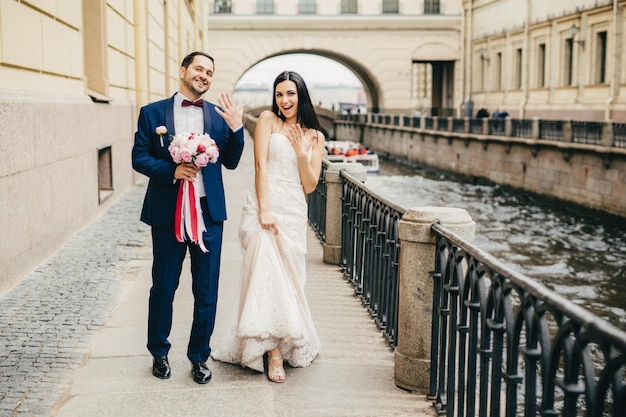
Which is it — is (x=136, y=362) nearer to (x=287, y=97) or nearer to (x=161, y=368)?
(x=161, y=368)

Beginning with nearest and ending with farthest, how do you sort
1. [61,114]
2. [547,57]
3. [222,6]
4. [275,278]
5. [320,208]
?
[275,278] < [61,114] < [320,208] < [547,57] < [222,6]

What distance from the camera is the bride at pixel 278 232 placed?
4.94 m

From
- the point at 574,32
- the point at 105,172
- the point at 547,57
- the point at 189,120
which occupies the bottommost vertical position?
the point at 105,172

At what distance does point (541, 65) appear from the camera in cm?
4006

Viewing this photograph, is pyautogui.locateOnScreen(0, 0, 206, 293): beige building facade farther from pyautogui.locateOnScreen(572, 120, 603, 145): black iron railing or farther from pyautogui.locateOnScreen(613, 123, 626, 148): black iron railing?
pyautogui.locateOnScreen(572, 120, 603, 145): black iron railing

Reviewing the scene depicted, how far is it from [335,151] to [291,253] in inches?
1137

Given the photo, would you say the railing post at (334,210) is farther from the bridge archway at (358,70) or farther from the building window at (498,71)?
the bridge archway at (358,70)

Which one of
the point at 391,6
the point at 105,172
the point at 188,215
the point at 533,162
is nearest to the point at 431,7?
the point at 391,6

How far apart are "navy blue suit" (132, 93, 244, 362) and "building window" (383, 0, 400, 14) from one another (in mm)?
50052

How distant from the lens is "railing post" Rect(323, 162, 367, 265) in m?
9.02

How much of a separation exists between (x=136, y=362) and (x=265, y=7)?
4993 cm

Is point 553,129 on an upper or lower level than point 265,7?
lower

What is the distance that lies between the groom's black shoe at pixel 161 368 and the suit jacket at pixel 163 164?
814 mm

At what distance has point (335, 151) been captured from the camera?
111 ft
